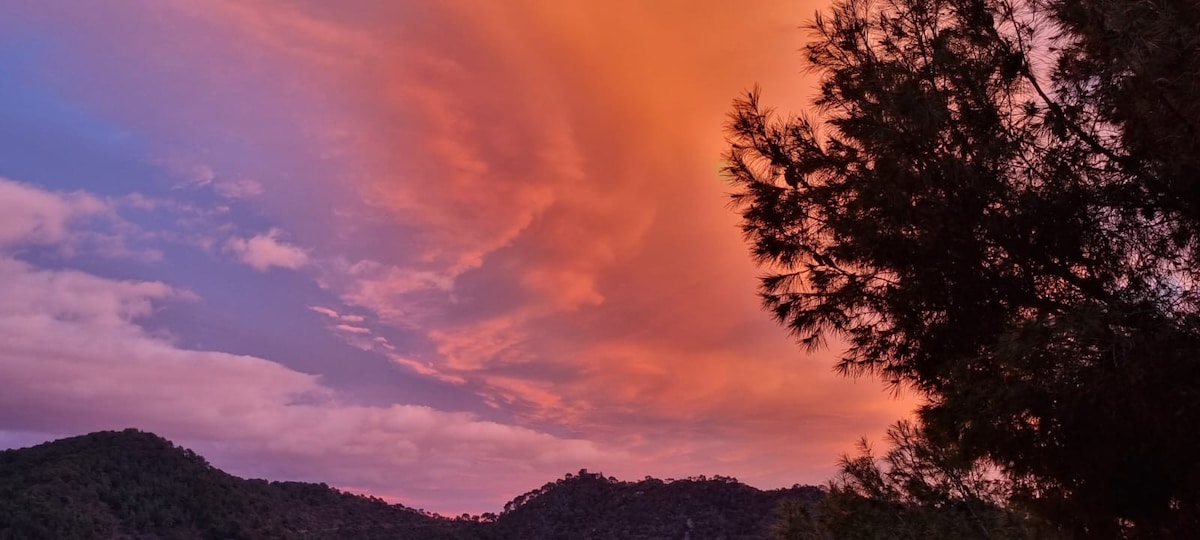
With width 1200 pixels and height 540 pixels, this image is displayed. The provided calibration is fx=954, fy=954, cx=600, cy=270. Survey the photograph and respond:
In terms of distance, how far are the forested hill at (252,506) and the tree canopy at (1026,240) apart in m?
35.9

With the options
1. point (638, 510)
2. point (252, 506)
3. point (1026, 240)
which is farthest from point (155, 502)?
point (1026, 240)

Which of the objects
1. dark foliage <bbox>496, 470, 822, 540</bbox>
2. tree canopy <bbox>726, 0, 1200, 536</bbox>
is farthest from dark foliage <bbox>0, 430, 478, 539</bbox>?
tree canopy <bbox>726, 0, 1200, 536</bbox>

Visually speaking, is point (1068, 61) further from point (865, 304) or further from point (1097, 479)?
point (1097, 479)

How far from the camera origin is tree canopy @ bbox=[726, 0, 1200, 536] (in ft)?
24.5

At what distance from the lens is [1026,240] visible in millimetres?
8664

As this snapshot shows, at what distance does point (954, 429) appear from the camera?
8602mm

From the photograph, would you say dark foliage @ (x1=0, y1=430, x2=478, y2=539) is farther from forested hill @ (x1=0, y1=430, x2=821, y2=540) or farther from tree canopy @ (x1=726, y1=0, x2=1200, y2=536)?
tree canopy @ (x1=726, y1=0, x2=1200, y2=536)

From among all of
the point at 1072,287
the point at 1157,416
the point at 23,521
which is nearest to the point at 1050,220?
the point at 1072,287

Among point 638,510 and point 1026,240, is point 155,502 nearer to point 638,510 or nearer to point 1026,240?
point 638,510

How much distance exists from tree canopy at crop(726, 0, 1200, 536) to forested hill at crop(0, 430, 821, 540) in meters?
35.9

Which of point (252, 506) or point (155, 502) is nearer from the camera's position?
point (155, 502)

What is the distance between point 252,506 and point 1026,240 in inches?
2297

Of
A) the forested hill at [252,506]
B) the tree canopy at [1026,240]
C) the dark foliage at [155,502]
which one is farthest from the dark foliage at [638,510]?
the tree canopy at [1026,240]

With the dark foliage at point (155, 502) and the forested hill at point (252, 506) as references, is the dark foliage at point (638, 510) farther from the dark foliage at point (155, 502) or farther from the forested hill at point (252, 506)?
the dark foliage at point (155, 502)
